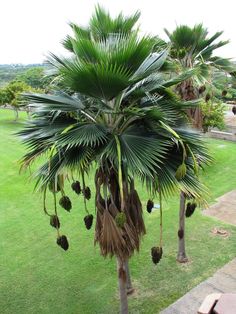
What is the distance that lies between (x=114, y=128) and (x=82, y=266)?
12.0 ft

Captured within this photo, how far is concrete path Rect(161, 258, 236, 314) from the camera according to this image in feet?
16.0

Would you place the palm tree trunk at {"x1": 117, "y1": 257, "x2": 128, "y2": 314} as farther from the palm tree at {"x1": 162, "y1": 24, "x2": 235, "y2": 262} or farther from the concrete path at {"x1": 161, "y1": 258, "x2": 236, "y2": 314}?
the palm tree at {"x1": 162, "y1": 24, "x2": 235, "y2": 262}

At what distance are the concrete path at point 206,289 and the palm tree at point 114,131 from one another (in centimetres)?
165

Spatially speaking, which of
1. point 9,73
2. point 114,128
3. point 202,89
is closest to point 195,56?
point 202,89

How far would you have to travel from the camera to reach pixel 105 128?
11.3ft

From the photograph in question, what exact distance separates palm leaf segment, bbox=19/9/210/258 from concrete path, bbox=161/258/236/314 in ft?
5.59

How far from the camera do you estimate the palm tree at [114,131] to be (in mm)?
2992

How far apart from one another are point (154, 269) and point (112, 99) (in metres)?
3.77

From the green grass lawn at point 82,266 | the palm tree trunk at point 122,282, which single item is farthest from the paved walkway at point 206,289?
the palm tree trunk at point 122,282

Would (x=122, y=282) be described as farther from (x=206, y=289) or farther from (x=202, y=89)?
(x=202, y=89)

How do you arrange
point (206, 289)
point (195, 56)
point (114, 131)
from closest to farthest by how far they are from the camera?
point (114, 131)
point (206, 289)
point (195, 56)

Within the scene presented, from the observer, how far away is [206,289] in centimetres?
528

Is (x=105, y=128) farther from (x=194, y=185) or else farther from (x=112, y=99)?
(x=194, y=185)

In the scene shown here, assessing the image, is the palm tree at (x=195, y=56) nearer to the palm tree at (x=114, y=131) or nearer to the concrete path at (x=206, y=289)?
the palm tree at (x=114, y=131)
